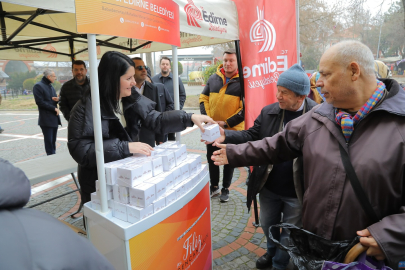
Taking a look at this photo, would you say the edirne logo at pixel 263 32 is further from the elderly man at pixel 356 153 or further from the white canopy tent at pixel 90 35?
the elderly man at pixel 356 153

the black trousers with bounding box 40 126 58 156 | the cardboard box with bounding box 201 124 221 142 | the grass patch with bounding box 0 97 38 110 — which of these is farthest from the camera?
the grass patch with bounding box 0 97 38 110

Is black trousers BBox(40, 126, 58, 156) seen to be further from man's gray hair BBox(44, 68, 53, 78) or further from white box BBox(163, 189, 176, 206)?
white box BBox(163, 189, 176, 206)

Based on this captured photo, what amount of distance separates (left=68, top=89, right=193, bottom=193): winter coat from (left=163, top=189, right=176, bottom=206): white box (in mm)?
430

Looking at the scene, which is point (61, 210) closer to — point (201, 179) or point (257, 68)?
point (201, 179)

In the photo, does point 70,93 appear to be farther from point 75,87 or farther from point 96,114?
point 96,114

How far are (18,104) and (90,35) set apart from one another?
27188mm

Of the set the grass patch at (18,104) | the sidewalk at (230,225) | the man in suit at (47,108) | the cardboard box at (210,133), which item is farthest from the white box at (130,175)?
the grass patch at (18,104)

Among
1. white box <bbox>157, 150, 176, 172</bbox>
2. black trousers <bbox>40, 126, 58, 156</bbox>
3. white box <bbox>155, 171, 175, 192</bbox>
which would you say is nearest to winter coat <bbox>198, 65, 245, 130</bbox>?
white box <bbox>157, 150, 176, 172</bbox>

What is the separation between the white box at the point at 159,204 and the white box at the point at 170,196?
3 centimetres

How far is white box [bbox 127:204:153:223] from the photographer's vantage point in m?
1.63

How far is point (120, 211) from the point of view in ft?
5.64

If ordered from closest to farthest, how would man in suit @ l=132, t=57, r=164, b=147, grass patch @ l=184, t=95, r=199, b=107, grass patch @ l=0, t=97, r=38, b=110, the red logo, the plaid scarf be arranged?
the plaid scarf
the red logo
man in suit @ l=132, t=57, r=164, b=147
grass patch @ l=184, t=95, r=199, b=107
grass patch @ l=0, t=97, r=38, b=110

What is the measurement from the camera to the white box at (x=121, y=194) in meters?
1.71

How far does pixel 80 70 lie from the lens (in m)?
4.82
